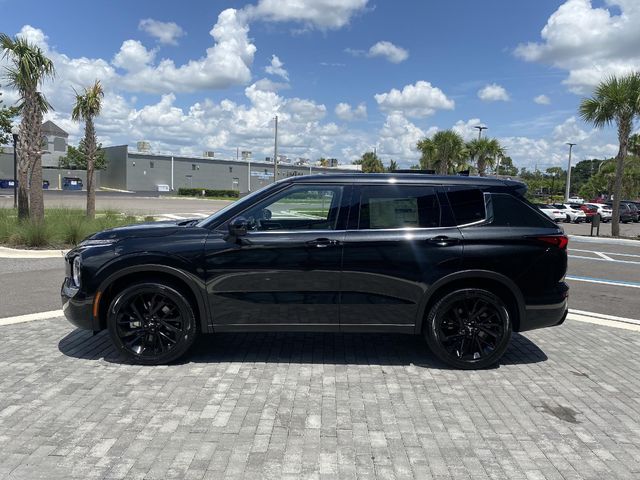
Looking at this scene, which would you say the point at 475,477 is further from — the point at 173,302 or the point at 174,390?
the point at 173,302

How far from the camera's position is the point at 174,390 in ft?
13.9

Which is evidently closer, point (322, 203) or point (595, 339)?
point (322, 203)

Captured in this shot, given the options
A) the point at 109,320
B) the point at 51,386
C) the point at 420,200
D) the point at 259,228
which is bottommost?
the point at 51,386

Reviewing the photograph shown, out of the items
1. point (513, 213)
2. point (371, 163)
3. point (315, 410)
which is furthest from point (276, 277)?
point (371, 163)

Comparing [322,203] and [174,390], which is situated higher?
[322,203]

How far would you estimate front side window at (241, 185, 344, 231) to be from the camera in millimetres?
A: 4797

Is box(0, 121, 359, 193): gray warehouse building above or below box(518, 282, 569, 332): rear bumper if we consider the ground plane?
above

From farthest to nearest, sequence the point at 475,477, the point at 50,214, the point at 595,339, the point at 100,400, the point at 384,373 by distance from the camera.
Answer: the point at 50,214 → the point at 595,339 → the point at 384,373 → the point at 100,400 → the point at 475,477

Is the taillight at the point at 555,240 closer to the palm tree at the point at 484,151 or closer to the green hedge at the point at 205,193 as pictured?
the palm tree at the point at 484,151

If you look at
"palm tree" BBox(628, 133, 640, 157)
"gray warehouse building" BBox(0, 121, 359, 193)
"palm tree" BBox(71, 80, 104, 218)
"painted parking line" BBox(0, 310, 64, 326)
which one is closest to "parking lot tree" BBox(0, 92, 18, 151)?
"palm tree" BBox(71, 80, 104, 218)

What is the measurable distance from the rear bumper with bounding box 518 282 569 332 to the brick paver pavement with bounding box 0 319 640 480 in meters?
0.46

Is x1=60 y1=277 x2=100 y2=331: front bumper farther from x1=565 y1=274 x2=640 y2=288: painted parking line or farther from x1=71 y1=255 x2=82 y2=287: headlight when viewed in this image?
x1=565 y1=274 x2=640 y2=288: painted parking line

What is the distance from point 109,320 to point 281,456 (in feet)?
7.76

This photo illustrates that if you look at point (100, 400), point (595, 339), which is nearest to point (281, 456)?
point (100, 400)
